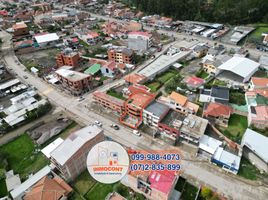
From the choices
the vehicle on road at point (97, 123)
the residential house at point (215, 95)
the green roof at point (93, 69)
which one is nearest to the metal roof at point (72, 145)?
the vehicle on road at point (97, 123)

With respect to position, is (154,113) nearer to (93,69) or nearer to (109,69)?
(109,69)

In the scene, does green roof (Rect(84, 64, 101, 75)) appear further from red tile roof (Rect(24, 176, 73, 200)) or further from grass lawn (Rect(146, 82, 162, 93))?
red tile roof (Rect(24, 176, 73, 200))

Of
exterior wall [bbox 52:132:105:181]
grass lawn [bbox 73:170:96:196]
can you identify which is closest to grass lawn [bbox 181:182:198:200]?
grass lawn [bbox 73:170:96:196]

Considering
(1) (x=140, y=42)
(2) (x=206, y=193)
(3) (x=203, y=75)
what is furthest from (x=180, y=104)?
(1) (x=140, y=42)

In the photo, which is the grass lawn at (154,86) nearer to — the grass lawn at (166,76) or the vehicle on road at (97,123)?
the grass lawn at (166,76)

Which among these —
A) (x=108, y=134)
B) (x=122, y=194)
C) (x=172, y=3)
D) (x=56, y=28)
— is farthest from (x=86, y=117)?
(x=172, y=3)
